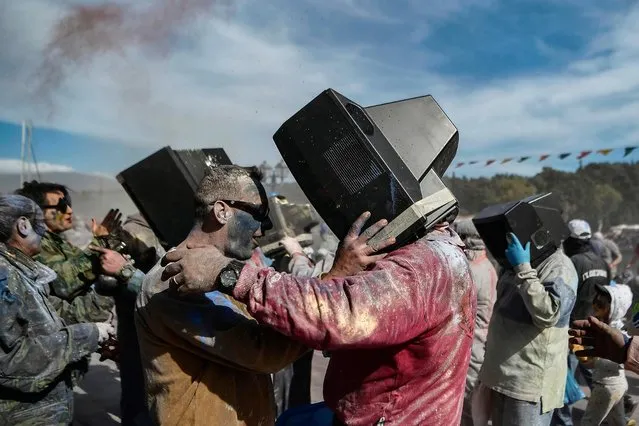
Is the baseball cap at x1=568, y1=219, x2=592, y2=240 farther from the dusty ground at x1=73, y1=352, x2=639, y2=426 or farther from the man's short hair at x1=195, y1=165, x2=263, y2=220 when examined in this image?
the man's short hair at x1=195, y1=165, x2=263, y2=220

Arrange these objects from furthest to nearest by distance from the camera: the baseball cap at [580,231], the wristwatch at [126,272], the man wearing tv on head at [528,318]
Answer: the baseball cap at [580,231]
the man wearing tv on head at [528,318]
the wristwatch at [126,272]

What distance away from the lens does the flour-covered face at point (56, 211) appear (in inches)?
163

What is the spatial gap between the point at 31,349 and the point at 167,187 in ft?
3.94

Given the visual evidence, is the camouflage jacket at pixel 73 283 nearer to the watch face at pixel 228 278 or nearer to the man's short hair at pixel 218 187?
the man's short hair at pixel 218 187

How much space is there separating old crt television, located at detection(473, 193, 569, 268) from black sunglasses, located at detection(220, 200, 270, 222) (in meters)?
2.17

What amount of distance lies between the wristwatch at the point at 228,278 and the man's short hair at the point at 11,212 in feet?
6.49

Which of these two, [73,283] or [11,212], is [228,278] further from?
[73,283]

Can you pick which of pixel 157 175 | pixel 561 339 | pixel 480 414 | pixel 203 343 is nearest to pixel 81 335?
pixel 157 175

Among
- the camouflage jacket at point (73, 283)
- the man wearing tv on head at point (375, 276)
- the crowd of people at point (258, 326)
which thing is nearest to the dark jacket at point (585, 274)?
the crowd of people at point (258, 326)

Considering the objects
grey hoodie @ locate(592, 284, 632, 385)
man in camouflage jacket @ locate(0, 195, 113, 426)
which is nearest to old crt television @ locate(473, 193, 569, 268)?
grey hoodie @ locate(592, 284, 632, 385)

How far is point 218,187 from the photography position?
195cm

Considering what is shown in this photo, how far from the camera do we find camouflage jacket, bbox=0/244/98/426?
8.35 ft

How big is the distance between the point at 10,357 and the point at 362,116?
213 cm

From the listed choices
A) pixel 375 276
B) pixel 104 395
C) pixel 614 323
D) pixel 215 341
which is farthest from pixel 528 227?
pixel 104 395
